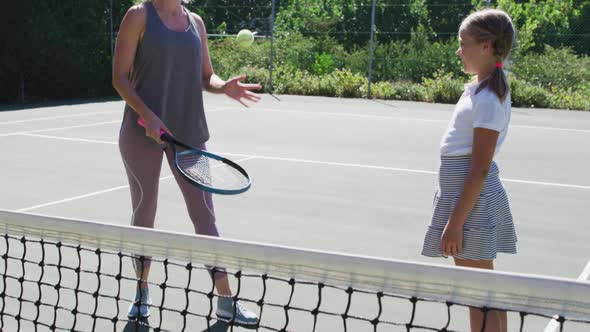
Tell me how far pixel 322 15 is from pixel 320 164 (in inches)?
581

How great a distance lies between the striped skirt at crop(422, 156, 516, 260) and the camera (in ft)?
7.98

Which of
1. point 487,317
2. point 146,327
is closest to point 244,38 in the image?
point 146,327

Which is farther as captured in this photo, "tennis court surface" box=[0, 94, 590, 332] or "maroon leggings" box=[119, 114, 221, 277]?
"maroon leggings" box=[119, 114, 221, 277]

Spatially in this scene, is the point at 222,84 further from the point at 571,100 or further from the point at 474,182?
the point at 571,100

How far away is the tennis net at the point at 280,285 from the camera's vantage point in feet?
5.95

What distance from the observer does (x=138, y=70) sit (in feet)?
10.2

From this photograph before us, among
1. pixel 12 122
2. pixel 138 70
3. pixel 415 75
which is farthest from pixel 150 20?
pixel 415 75

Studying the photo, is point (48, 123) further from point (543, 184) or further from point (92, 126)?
point (543, 184)

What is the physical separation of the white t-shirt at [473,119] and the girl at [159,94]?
108 cm

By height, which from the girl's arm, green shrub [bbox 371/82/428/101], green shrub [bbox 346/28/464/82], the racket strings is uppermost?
the girl's arm

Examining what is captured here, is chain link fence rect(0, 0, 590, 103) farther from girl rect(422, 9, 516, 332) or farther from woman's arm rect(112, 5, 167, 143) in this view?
girl rect(422, 9, 516, 332)

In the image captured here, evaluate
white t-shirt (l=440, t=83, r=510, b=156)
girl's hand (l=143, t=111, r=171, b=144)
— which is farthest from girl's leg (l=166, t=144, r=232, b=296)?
white t-shirt (l=440, t=83, r=510, b=156)

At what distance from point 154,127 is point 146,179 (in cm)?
30

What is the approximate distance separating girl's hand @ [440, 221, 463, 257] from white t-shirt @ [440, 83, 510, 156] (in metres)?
0.25
